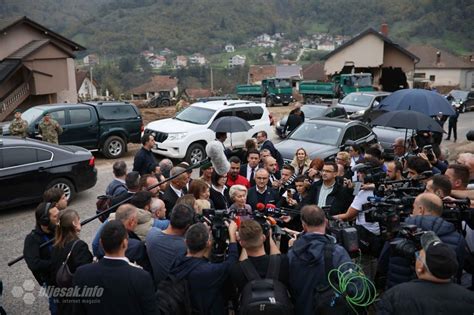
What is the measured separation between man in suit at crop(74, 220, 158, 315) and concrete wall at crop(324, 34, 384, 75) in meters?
36.5

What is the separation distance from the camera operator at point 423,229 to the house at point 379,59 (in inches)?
1340

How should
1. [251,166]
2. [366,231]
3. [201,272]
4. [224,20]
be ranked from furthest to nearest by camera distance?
[224,20] → [251,166] → [366,231] → [201,272]

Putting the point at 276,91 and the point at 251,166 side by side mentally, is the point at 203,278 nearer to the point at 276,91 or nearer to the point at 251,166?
the point at 251,166

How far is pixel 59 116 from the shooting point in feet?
39.6

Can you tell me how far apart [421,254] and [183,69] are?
9702cm

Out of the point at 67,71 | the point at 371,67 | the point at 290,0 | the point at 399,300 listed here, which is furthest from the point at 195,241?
the point at 290,0

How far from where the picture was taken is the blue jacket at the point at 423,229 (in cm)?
354

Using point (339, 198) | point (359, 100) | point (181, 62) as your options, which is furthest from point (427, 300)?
point (181, 62)

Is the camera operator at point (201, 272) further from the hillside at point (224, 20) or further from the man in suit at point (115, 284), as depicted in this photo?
the hillside at point (224, 20)

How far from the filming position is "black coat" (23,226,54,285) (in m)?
3.98

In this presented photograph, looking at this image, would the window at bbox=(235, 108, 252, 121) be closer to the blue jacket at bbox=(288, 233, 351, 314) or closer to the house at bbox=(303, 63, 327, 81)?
the blue jacket at bbox=(288, 233, 351, 314)

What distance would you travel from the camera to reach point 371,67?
37062 mm

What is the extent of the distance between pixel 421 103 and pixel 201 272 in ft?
23.0

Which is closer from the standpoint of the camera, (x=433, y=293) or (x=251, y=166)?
(x=433, y=293)
